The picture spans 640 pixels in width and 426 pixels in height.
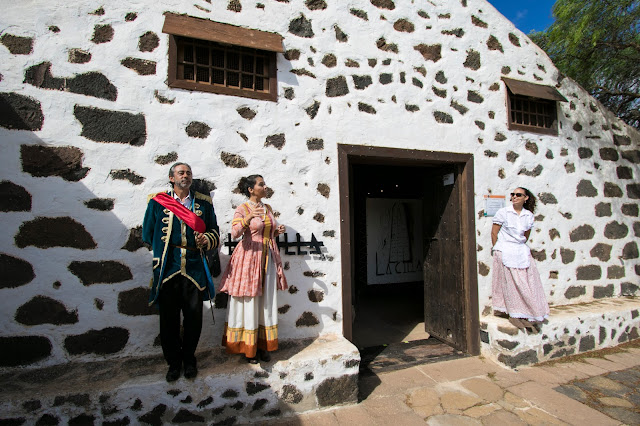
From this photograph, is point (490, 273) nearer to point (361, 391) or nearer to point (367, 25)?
point (361, 391)

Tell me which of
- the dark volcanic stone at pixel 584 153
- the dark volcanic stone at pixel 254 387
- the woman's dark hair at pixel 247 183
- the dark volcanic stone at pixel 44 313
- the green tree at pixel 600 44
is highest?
the green tree at pixel 600 44

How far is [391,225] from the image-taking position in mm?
5754

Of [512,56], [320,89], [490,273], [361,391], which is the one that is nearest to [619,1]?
[512,56]

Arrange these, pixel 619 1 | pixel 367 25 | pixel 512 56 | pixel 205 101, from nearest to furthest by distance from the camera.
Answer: pixel 205 101 → pixel 367 25 → pixel 512 56 → pixel 619 1

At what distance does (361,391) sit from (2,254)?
260 cm

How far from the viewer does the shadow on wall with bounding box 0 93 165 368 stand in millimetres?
2230

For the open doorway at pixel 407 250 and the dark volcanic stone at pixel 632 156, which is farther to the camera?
the dark volcanic stone at pixel 632 156

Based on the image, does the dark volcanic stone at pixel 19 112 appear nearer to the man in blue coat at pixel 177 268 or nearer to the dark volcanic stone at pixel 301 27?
the man in blue coat at pixel 177 268

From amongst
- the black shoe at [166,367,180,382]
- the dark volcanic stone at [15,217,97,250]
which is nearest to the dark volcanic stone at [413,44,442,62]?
the dark volcanic stone at [15,217,97,250]

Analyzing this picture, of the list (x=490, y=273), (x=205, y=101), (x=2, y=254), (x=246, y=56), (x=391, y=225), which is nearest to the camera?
(x=2, y=254)

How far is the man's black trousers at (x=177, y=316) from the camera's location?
7.02ft

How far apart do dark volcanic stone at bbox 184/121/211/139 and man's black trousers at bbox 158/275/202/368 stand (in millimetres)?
1075

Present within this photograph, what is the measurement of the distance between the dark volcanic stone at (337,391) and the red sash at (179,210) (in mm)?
1384

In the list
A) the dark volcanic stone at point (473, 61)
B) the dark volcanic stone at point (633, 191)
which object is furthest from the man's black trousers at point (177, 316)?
the dark volcanic stone at point (633, 191)
